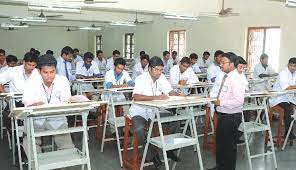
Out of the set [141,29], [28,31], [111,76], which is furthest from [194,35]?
[28,31]

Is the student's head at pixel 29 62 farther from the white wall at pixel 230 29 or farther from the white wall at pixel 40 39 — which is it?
the white wall at pixel 40 39

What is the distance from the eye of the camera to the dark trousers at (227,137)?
363 cm

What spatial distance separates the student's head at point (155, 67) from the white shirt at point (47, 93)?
1.08 metres

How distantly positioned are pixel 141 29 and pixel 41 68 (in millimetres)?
11996

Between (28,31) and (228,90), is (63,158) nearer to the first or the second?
(228,90)

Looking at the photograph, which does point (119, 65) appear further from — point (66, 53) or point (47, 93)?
point (47, 93)

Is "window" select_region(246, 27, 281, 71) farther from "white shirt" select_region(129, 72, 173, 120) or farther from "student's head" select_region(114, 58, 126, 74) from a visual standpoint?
"white shirt" select_region(129, 72, 173, 120)

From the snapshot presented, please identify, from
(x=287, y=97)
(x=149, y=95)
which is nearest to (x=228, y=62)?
(x=149, y=95)

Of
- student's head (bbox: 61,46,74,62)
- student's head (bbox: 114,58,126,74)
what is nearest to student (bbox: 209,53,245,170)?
student's head (bbox: 114,58,126,74)

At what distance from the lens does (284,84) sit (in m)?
5.32

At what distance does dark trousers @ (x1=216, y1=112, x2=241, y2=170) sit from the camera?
363 cm

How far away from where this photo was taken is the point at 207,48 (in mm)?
11133

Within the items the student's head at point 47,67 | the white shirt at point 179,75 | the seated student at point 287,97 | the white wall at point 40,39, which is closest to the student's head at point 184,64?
the white shirt at point 179,75

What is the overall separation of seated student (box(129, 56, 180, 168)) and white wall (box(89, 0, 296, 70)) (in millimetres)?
5645
